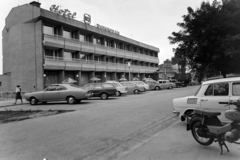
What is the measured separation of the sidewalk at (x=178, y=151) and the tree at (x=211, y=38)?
5.36 meters

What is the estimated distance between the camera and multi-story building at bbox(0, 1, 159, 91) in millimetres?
27266

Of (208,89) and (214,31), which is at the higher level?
(214,31)

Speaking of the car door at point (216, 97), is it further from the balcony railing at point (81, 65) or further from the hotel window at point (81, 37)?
the hotel window at point (81, 37)

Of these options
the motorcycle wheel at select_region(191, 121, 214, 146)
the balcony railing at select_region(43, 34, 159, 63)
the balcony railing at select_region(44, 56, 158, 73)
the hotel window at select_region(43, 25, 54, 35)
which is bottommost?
the motorcycle wheel at select_region(191, 121, 214, 146)

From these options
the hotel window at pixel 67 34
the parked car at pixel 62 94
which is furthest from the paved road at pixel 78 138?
the hotel window at pixel 67 34

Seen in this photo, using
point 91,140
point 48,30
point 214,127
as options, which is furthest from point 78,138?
point 48,30

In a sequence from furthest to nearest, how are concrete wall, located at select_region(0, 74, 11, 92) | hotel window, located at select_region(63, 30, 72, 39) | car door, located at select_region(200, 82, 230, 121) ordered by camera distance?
1. hotel window, located at select_region(63, 30, 72, 39)
2. concrete wall, located at select_region(0, 74, 11, 92)
3. car door, located at select_region(200, 82, 230, 121)

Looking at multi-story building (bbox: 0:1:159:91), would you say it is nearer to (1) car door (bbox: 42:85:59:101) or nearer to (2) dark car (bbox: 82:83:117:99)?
(2) dark car (bbox: 82:83:117:99)

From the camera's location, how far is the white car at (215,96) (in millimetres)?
6203

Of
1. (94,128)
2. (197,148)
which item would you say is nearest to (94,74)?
(94,128)

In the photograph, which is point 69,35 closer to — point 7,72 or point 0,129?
point 7,72

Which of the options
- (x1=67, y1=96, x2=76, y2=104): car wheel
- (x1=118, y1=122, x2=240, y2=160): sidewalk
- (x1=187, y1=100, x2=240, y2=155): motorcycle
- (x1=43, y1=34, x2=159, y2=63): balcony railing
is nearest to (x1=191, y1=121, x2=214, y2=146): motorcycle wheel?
(x1=187, y1=100, x2=240, y2=155): motorcycle

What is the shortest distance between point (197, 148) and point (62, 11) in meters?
32.6

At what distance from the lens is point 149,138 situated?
608cm
